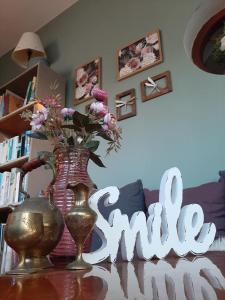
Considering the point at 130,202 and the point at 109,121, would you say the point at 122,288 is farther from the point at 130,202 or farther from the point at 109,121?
the point at 130,202

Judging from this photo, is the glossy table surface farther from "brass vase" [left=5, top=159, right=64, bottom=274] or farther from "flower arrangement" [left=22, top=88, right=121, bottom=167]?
"flower arrangement" [left=22, top=88, right=121, bottom=167]

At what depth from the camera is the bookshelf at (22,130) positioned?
6.66ft

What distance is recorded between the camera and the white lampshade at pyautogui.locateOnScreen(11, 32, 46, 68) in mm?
2486

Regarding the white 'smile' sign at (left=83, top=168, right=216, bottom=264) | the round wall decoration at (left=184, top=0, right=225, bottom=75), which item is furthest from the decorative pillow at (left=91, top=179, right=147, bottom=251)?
the round wall decoration at (left=184, top=0, right=225, bottom=75)

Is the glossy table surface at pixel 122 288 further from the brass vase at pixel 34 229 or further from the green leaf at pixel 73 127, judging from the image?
the green leaf at pixel 73 127

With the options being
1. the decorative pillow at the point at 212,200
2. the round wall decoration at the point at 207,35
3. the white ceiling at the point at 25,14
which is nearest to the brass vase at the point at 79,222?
the round wall decoration at the point at 207,35

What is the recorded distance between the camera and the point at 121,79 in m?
2.11

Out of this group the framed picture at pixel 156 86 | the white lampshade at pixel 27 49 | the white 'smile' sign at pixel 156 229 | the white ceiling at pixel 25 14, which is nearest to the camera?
the white 'smile' sign at pixel 156 229

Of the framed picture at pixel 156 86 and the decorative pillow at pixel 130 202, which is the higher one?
the framed picture at pixel 156 86

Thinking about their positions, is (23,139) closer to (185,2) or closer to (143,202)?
(143,202)

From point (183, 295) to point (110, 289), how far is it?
102mm

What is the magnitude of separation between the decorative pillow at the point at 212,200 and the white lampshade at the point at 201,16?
73cm

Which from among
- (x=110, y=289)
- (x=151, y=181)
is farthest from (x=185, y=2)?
(x=110, y=289)

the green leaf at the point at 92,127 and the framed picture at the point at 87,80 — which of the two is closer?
the green leaf at the point at 92,127
